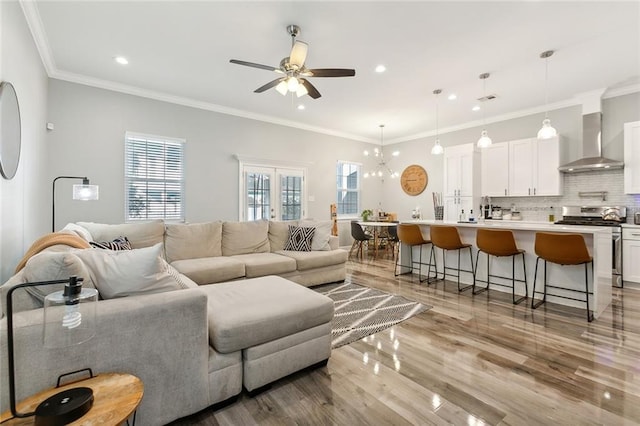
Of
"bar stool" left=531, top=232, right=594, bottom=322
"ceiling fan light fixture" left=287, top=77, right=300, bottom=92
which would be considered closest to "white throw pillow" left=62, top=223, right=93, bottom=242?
"ceiling fan light fixture" left=287, top=77, right=300, bottom=92

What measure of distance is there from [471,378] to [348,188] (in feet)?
19.9

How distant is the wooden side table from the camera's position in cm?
99

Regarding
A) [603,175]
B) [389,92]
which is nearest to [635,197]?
[603,175]

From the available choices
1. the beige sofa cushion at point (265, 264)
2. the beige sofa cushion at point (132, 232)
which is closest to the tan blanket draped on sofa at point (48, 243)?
the beige sofa cushion at point (132, 232)

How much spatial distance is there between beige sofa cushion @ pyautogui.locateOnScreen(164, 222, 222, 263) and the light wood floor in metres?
2.37

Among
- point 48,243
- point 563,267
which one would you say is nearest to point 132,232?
point 48,243

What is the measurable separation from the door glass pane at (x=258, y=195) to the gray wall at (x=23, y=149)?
305cm

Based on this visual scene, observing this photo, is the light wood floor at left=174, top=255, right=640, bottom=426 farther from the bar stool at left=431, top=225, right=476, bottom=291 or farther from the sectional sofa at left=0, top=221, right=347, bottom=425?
the bar stool at left=431, top=225, right=476, bottom=291

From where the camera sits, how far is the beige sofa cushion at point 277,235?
4641mm

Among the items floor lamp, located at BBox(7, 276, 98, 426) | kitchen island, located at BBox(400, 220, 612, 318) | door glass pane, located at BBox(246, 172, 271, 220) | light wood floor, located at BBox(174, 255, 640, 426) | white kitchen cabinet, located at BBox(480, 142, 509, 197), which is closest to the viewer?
floor lamp, located at BBox(7, 276, 98, 426)

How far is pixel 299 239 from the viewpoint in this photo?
15.1 feet

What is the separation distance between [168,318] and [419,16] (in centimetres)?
334

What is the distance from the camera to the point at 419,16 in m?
2.87

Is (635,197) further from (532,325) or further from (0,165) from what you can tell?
(0,165)
